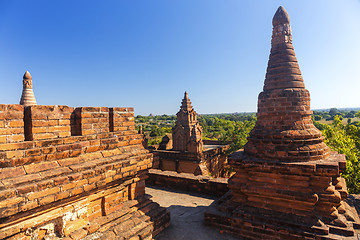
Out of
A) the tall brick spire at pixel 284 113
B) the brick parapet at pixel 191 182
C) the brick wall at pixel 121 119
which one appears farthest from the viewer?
the brick parapet at pixel 191 182

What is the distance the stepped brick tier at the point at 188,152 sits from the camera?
17.2 metres

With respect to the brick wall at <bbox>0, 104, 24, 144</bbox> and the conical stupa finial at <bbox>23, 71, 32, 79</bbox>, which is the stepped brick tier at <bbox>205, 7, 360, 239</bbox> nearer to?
A: the brick wall at <bbox>0, 104, 24, 144</bbox>

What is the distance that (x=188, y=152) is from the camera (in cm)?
1731

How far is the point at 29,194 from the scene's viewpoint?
8.26ft

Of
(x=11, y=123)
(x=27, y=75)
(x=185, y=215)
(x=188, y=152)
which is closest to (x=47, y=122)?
(x=11, y=123)

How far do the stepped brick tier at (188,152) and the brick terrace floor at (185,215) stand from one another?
9913 millimetres

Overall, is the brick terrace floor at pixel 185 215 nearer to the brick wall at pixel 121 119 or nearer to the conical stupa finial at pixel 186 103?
the brick wall at pixel 121 119

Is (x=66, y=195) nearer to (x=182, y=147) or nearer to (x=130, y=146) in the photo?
(x=130, y=146)

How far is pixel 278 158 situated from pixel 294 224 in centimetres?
124

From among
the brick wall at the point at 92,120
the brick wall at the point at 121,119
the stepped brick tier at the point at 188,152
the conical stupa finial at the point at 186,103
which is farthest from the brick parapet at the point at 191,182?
the conical stupa finial at the point at 186,103

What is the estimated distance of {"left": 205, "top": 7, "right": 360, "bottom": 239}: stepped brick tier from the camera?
4.07 meters

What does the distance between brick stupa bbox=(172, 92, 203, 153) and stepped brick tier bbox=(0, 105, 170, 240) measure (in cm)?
1333

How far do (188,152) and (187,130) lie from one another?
2132 mm

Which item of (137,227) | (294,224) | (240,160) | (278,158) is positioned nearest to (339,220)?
(294,224)
